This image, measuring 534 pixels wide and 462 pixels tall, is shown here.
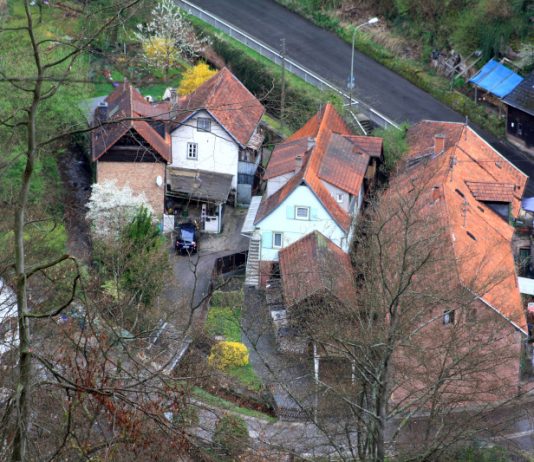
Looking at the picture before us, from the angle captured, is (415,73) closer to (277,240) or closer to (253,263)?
(277,240)

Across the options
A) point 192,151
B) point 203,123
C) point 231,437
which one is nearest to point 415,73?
point 203,123

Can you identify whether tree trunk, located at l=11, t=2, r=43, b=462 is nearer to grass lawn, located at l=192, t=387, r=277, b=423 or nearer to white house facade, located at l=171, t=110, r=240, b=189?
grass lawn, located at l=192, t=387, r=277, b=423

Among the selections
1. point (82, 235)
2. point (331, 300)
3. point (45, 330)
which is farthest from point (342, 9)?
point (45, 330)

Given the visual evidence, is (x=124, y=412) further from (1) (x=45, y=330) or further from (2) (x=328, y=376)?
(2) (x=328, y=376)

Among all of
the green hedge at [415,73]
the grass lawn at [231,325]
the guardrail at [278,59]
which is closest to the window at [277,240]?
the grass lawn at [231,325]

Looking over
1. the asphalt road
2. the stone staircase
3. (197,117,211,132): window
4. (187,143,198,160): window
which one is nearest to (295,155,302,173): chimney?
the stone staircase

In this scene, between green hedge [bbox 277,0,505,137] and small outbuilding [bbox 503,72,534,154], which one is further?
green hedge [bbox 277,0,505,137]

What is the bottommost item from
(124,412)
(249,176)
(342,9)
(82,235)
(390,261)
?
(124,412)
